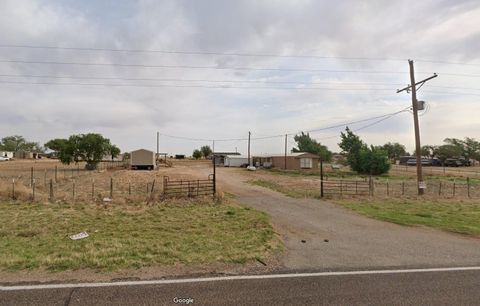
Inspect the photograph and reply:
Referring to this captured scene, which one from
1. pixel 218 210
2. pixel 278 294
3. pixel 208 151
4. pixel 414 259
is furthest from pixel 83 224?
pixel 208 151

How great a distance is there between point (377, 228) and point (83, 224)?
29.7ft

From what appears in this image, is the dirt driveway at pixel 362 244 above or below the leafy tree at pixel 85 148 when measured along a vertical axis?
below

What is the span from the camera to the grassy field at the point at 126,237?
6531 mm

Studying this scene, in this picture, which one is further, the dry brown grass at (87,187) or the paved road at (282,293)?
the dry brown grass at (87,187)

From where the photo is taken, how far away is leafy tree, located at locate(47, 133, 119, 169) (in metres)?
55.3

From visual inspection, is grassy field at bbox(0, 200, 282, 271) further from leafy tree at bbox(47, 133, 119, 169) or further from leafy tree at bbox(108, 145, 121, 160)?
leafy tree at bbox(108, 145, 121, 160)

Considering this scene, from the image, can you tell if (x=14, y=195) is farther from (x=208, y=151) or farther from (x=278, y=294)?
(x=208, y=151)

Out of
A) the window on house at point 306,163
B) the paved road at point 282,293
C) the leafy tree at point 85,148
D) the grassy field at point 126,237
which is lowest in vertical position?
the paved road at point 282,293

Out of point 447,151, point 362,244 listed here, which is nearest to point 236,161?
point 447,151

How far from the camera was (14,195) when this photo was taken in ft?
52.1

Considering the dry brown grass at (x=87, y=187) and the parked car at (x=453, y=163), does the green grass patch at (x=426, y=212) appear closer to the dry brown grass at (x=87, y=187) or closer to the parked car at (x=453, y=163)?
the dry brown grass at (x=87, y=187)

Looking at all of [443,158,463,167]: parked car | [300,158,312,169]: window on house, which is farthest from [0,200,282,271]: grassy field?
[443,158,463,167]: parked car

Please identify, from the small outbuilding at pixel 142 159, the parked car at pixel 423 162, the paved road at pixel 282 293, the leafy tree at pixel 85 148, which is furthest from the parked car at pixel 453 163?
the paved road at pixel 282 293

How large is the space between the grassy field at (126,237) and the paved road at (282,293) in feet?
3.94
